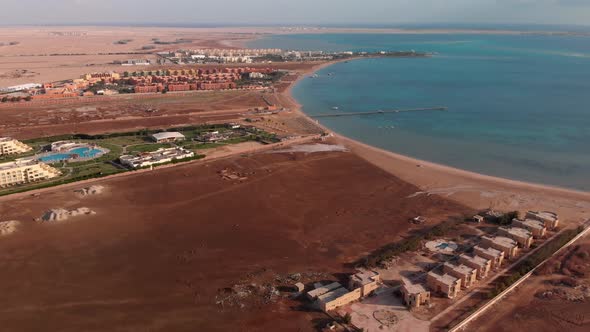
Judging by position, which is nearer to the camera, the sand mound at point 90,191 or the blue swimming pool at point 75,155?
the sand mound at point 90,191

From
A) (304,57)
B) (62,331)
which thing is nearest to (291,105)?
(62,331)

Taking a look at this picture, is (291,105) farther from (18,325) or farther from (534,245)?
(18,325)

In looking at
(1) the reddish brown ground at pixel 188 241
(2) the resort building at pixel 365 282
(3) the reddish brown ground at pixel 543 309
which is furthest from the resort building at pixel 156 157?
(3) the reddish brown ground at pixel 543 309

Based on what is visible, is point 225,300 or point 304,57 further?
point 304,57

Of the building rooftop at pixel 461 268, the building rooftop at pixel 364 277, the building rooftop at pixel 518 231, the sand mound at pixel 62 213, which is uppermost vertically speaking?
the building rooftop at pixel 518 231

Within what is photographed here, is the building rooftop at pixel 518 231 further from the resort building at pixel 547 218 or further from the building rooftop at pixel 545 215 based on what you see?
the building rooftop at pixel 545 215
